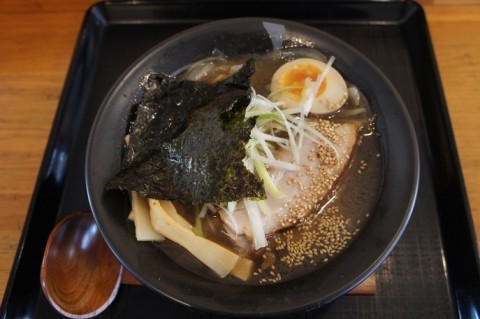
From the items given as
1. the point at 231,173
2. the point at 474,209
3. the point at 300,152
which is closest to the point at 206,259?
the point at 231,173

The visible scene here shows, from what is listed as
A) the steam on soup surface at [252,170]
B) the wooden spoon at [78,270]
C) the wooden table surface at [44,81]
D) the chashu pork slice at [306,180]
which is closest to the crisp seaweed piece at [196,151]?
the steam on soup surface at [252,170]

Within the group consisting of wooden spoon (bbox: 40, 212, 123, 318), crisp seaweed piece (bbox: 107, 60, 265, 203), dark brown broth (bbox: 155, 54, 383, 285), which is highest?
crisp seaweed piece (bbox: 107, 60, 265, 203)

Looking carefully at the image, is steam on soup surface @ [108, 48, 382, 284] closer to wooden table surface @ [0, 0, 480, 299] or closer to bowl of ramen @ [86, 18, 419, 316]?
bowl of ramen @ [86, 18, 419, 316]

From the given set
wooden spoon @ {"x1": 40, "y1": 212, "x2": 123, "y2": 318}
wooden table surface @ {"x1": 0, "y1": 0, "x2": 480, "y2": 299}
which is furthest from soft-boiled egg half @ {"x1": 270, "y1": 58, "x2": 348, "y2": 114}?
wooden spoon @ {"x1": 40, "y1": 212, "x2": 123, "y2": 318}

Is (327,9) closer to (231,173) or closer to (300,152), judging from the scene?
(300,152)

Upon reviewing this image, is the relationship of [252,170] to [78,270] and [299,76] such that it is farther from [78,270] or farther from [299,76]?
[78,270]

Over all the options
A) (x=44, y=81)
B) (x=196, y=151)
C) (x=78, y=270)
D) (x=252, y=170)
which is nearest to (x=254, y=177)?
(x=252, y=170)
